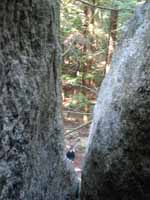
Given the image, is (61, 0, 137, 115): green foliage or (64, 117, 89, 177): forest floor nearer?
(64, 117, 89, 177): forest floor

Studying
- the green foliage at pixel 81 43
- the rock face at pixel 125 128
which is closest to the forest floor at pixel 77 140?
the green foliage at pixel 81 43

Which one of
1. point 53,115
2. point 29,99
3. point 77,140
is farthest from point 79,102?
point 29,99

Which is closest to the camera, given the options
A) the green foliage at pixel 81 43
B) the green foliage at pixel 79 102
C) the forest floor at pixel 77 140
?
the forest floor at pixel 77 140

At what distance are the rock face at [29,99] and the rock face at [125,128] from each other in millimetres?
446

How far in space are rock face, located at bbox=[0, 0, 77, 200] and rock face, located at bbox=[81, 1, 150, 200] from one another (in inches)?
17.5

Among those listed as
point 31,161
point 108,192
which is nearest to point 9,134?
point 31,161

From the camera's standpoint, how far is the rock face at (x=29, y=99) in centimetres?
264

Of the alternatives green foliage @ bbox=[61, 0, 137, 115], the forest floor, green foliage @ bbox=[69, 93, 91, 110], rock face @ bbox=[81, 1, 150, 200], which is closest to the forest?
rock face @ bbox=[81, 1, 150, 200]

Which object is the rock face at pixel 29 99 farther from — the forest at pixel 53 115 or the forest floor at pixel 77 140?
the forest floor at pixel 77 140

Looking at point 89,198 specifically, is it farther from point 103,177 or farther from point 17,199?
point 17,199

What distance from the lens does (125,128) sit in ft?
9.20

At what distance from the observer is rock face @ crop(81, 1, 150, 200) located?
104 inches

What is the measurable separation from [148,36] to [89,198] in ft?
5.45

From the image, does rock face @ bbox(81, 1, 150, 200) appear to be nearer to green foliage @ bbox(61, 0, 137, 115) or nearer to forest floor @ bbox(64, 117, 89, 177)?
forest floor @ bbox(64, 117, 89, 177)
